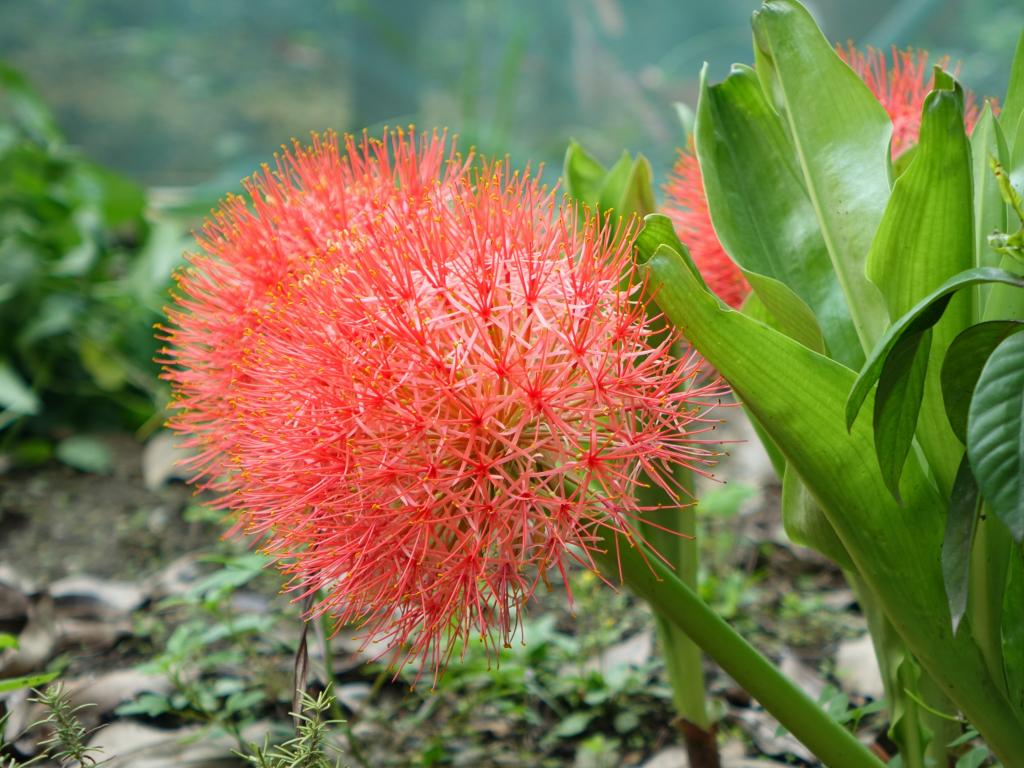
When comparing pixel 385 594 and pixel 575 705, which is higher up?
pixel 385 594

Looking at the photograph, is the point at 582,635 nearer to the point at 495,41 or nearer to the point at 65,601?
the point at 65,601

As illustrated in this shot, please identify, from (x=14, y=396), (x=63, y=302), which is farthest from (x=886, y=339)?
(x=63, y=302)

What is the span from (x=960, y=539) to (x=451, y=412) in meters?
0.34

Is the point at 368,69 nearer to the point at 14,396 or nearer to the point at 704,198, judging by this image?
the point at 14,396

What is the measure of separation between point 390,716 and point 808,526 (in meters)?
0.61

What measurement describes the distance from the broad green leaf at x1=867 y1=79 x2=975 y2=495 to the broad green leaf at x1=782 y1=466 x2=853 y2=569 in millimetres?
92

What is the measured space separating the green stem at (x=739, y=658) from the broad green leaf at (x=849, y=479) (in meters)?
0.09

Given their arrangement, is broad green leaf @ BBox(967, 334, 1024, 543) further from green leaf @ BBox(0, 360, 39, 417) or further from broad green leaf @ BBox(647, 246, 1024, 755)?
green leaf @ BBox(0, 360, 39, 417)

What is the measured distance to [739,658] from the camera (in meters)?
0.69

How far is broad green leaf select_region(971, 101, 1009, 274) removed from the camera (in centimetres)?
72

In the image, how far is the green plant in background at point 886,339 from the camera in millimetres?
592

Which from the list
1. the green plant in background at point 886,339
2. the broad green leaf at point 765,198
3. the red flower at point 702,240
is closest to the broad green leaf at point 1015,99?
the green plant in background at point 886,339

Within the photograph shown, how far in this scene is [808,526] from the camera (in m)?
0.76

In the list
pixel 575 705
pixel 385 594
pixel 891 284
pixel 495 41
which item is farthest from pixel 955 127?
pixel 495 41
